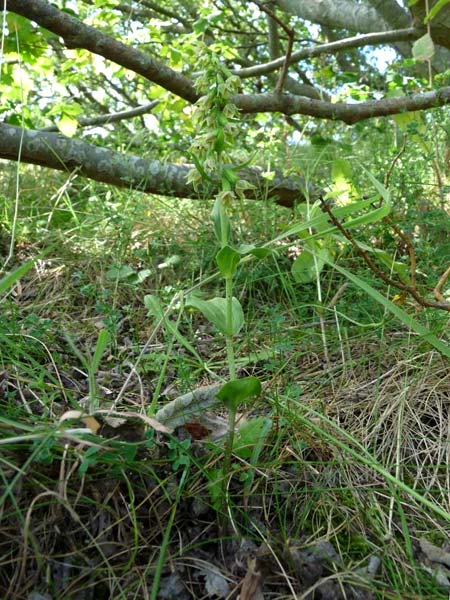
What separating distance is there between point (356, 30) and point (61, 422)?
4500 mm

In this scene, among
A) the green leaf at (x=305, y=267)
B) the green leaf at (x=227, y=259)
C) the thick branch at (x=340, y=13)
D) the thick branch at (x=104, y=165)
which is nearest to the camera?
the green leaf at (x=227, y=259)

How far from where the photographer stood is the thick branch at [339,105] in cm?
304

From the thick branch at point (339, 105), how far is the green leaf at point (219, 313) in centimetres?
175

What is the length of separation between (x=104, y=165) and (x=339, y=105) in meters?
1.32

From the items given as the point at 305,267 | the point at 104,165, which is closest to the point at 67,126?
the point at 104,165

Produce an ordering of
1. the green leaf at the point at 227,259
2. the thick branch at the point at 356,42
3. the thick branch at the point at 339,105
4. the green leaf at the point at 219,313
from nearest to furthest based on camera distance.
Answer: the green leaf at the point at 227,259 < the green leaf at the point at 219,313 < the thick branch at the point at 339,105 < the thick branch at the point at 356,42

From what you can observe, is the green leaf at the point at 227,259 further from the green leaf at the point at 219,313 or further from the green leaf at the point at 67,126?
the green leaf at the point at 67,126

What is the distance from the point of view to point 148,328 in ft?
6.94

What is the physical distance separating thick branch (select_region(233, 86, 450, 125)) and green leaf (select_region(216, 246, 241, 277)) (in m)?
1.81

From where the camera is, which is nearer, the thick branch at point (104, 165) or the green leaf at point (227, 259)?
the green leaf at point (227, 259)

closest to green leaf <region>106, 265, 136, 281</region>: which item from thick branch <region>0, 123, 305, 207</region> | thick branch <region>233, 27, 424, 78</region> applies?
thick branch <region>0, 123, 305, 207</region>

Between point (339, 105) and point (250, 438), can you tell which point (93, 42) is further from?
point (250, 438)

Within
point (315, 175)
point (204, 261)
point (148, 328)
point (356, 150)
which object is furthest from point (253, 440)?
point (356, 150)

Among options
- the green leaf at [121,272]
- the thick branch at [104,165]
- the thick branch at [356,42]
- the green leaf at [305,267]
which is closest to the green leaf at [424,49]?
the thick branch at [104,165]
